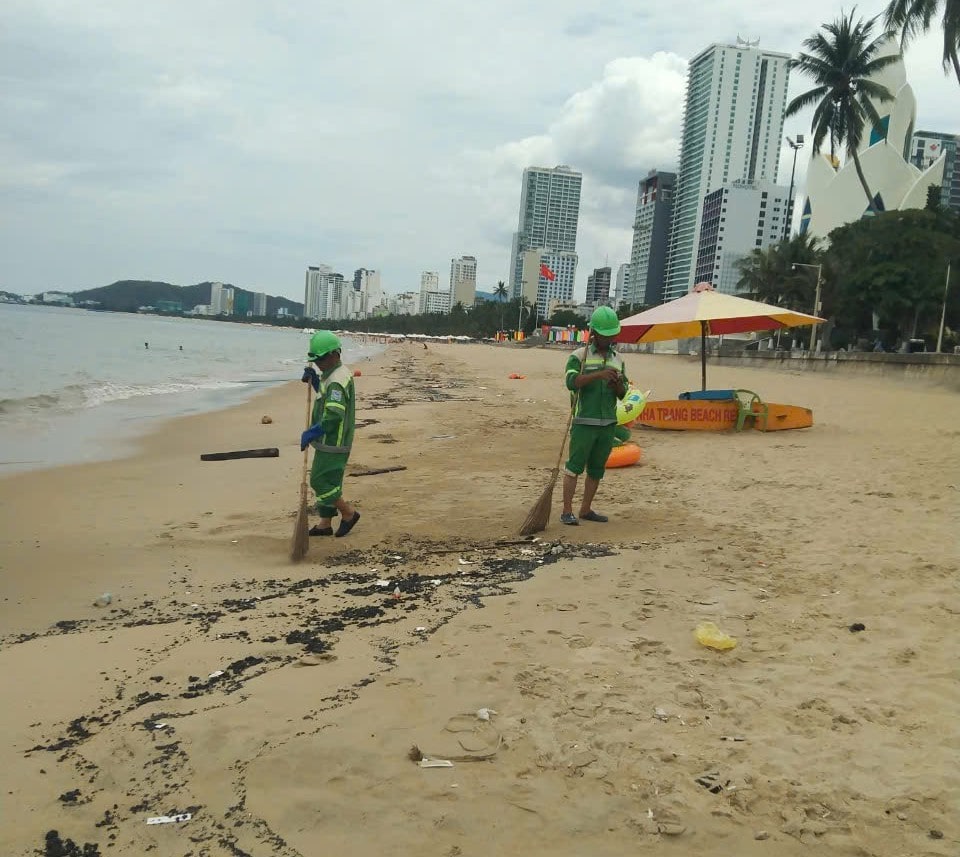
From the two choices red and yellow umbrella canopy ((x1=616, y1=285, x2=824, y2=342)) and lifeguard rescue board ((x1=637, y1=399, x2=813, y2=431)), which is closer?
red and yellow umbrella canopy ((x1=616, y1=285, x2=824, y2=342))

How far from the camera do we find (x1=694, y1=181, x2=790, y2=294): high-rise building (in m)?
108

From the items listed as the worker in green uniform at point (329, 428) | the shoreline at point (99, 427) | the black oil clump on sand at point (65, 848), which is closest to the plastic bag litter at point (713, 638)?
the black oil clump on sand at point (65, 848)

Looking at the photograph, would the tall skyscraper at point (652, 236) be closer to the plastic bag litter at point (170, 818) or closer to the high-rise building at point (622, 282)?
the high-rise building at point (622, 282)

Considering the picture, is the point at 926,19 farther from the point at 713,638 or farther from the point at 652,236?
the point at 652,236

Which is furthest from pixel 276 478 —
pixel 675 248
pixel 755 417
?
pixel 675 248

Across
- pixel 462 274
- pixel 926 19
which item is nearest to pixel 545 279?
pixel 462 274

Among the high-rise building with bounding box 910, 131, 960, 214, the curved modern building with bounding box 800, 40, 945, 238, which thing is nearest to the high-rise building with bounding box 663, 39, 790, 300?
the high-rise building with bounding box 910, 131, 960, 214

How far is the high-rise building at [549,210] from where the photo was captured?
16625cm

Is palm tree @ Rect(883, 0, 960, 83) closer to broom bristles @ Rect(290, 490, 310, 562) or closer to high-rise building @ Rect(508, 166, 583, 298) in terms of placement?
broom bristles @ Rect(290, 490, 310, 562)

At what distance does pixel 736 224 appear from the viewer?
109750mm

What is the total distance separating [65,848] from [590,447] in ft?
14.3

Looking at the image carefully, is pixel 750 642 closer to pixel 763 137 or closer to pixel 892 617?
pixel 892 617

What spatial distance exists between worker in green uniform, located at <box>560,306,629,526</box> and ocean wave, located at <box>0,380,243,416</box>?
12.0m

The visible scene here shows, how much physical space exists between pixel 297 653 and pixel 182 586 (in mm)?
1434
